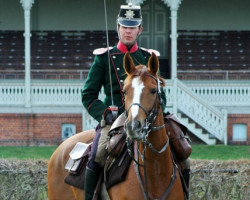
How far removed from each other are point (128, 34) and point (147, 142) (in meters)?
1.43

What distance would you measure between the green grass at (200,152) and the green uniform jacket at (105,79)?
1357 cm

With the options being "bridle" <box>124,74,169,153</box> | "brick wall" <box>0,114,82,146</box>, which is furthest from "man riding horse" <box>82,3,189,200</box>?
"brick wall" <box>0,114,82,146</box>

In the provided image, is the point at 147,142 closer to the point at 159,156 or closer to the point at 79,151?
the point at 159,156

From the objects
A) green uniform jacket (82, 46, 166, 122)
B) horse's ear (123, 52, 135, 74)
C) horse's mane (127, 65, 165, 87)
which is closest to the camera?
horse's mane (127, 65, 165, 87)

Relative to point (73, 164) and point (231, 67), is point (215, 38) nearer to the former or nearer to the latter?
point (231, 67)

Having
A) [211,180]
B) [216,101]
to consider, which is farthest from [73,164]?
[216,101]

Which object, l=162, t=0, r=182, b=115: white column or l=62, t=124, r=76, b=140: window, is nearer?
l=162, t=0, r=182, b=115: white column

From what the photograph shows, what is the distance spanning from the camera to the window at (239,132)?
1067 inches

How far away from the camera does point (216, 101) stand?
27344 millimetres

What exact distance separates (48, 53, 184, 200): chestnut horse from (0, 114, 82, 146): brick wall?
1987 centimetres

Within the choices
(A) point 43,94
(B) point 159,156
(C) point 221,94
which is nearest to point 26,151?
(A) point 43,94

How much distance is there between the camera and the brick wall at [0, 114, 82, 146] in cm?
2714

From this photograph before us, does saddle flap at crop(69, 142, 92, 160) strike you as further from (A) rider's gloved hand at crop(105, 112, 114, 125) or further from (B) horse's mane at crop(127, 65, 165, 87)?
(B) horse's mane at crop(127, 65, 165, 87)

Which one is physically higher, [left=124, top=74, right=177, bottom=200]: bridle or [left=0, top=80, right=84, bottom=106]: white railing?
[left=124, top=74, right=177, bottom=200]: bridle
